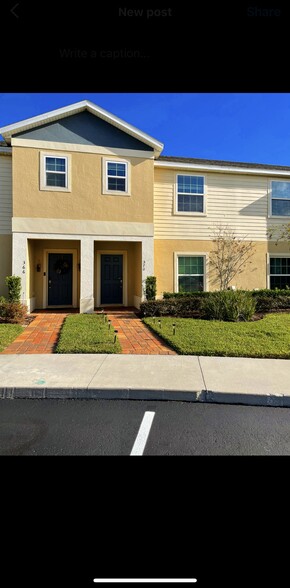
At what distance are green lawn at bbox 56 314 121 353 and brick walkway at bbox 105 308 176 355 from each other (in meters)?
0.27

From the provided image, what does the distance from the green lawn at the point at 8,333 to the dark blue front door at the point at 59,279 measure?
384 cm

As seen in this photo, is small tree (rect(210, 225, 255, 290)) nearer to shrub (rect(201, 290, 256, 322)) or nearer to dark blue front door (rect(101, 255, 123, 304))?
shrub (rect(201, 290, 256, 322))

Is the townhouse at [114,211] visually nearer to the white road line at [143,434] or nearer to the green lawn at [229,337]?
the green lawn at [229,337]

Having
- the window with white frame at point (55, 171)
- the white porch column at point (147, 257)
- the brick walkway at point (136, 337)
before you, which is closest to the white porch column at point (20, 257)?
the window with white frame at point (55, 171)

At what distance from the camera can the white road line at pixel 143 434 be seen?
9.95 feet

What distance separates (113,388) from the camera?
173 inches

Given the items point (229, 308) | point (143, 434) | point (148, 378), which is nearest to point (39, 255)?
point (229, 308)

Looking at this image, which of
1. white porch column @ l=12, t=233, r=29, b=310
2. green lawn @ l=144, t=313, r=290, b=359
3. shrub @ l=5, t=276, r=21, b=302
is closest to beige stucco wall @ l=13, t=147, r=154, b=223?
white porch column @ l=12, t=233, r=29, b=310

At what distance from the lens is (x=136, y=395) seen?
171 inches

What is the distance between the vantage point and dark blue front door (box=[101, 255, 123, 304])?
12.8 metres
